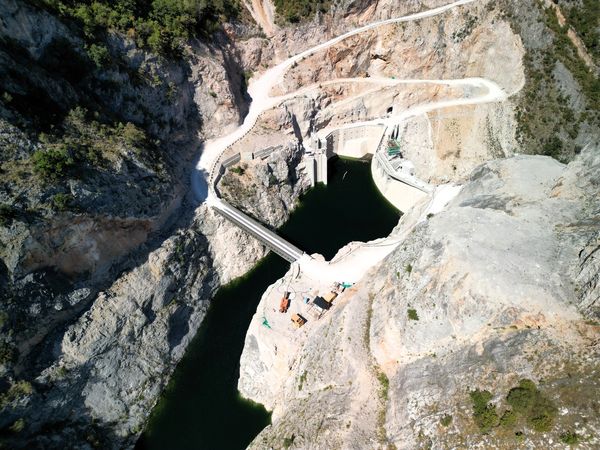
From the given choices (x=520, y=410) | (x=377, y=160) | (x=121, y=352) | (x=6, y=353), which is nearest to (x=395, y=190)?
(x=377, y=160)

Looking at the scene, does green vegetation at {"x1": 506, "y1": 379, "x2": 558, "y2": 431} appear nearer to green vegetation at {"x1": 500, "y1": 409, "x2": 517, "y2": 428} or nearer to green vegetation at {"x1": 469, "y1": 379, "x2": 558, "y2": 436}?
green vegetation at {"x1": 469, "y1": 379, "x2": 558, "y2": 436}

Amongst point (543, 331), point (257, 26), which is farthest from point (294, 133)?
point (543, 331)

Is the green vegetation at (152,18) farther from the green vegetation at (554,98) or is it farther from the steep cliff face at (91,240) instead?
the green vegetation at (554,98)

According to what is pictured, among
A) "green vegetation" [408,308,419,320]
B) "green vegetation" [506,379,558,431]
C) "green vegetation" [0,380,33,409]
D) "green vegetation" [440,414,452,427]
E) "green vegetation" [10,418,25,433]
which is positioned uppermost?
"green vegetation" [0,380,33,409]

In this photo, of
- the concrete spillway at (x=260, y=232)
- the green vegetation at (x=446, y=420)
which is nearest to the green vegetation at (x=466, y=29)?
the concrete spillway at (x=260, y=232)

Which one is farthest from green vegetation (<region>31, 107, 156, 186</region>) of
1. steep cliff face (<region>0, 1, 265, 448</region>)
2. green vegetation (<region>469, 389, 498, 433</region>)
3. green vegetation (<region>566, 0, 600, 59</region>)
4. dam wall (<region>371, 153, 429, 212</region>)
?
green vegetation (<region>566, 0, 600, 59</region>)

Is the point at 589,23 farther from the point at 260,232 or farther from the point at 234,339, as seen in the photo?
the point at 234,339
